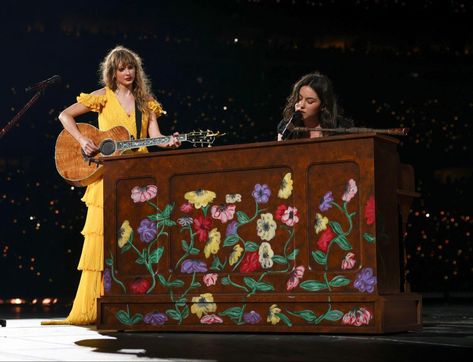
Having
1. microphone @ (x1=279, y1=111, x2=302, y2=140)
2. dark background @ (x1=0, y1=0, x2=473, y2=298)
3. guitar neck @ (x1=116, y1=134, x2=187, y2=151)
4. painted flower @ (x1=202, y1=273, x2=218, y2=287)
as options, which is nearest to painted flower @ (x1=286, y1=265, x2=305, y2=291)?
painted flower @ (x1=202, y1=273, x2=218, y2=287)

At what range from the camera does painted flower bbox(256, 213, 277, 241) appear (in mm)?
3412

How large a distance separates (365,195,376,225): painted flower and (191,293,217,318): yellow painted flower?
2.30 feet

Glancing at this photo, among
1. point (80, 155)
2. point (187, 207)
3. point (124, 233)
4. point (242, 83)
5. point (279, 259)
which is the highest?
point (242, 83)

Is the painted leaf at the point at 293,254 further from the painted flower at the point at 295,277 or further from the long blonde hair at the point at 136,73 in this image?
the long blonde hair at the point at 136,73

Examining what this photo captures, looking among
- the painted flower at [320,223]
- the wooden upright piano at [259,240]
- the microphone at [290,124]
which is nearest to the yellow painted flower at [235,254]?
the wooden upright piano at [259,240]

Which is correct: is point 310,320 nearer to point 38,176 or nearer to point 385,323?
point 385,323

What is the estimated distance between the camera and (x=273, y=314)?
334 centimetres

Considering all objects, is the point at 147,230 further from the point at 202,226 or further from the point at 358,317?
the point at 358,317

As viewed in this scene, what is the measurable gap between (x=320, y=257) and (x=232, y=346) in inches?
24.9

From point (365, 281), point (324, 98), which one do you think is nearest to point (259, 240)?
point (365, 281)

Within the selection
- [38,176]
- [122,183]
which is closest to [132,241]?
[122,183]

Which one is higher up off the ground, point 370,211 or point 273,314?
point 370,211

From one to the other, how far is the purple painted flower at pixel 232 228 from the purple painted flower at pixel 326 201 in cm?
37

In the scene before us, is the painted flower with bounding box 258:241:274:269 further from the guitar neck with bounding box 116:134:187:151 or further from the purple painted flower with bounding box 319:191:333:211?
the guitar neck with bounding box 116:134:187:151
